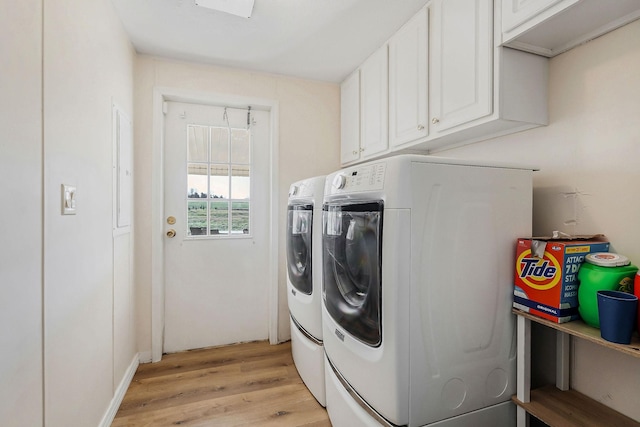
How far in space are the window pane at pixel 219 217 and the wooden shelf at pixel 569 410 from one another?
2235 millimetres

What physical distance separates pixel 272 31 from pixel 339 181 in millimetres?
1267

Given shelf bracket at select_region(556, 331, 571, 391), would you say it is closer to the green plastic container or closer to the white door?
the green plastic container

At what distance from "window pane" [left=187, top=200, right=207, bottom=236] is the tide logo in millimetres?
2254

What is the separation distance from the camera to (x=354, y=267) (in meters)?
1.29

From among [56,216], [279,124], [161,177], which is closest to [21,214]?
[56,216]

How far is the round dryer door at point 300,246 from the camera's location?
1.88 meters

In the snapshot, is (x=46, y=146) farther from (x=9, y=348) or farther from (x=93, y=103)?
(x=9, y=348)

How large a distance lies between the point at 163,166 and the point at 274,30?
1.37 metres

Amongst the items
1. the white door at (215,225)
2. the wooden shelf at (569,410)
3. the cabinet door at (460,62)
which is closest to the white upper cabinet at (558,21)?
the cabinet door at (460,62)

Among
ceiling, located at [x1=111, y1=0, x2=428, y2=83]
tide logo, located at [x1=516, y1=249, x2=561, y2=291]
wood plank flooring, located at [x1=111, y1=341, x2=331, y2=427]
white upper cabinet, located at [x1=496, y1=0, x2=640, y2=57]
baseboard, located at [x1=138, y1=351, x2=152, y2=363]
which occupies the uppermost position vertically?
ceiling, located at [x1=111, y1=0, x2=428, y2=83]

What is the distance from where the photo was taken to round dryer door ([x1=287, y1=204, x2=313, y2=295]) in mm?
1880

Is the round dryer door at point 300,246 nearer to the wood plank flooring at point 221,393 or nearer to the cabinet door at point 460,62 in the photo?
the wood plank flooring at point 221,393

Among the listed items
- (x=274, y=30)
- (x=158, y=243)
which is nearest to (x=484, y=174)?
(x=274, y=30)

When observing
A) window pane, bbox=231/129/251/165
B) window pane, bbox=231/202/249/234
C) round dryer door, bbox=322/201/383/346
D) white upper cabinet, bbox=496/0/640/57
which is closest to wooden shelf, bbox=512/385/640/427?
round dryer door, bbox=322/201/383/346
